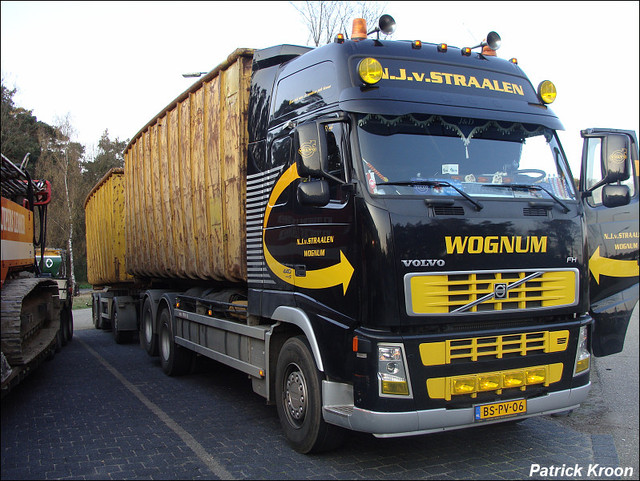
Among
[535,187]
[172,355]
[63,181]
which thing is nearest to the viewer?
[535,187]

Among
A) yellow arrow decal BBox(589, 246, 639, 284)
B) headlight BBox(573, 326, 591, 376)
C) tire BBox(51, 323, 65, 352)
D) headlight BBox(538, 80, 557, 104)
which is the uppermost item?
headlight BBox(538, 80, 557, 104)

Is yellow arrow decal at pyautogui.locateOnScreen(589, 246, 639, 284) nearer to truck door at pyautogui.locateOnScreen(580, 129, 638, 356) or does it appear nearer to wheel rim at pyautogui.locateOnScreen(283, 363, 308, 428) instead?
truck door at pyautogui.locateOnScreen(580, 129, 638, 356)

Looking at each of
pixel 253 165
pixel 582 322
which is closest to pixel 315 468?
pixel 582 322

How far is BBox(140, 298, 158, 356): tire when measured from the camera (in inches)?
374

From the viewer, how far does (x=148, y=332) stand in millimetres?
9852

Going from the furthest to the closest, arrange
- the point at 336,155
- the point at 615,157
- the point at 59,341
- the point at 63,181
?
the point at 63,181
the point at 59,341
the point at 615,157
the point at 336,155

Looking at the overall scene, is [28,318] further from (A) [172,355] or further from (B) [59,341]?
(B) [59,341]

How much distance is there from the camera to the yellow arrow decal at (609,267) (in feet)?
22.1

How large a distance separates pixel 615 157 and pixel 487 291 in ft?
6.22

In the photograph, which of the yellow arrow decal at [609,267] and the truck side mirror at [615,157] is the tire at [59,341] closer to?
the yellow arrow decal at [609,267]

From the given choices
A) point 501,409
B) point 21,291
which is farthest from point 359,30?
point 21,291

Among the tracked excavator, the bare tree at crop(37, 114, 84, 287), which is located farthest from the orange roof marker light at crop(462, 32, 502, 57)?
the bare tree at crop(37, 114, 84, 287)

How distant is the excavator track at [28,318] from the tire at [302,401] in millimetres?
3043

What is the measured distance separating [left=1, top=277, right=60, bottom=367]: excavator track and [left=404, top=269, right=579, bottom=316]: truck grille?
4.49 m
